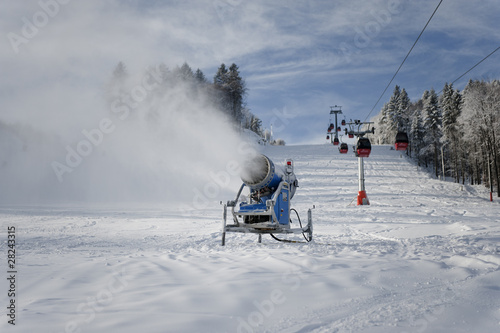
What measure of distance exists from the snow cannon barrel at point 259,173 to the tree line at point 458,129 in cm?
1670

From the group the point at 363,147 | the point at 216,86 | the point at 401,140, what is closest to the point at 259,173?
the point at 401,140

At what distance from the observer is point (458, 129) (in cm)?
3747

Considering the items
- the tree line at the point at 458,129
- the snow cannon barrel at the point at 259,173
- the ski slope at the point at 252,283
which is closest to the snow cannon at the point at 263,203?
the snow cannon barrel at the point at 259,173

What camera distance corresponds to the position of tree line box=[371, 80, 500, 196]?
30125 mm

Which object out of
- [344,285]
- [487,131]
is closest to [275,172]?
[344,285]

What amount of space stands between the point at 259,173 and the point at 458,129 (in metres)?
39.0

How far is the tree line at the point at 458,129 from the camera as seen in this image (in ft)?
98.8

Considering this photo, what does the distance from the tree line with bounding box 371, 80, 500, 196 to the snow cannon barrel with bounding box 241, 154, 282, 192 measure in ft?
54.8

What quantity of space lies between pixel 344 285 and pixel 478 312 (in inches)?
60.0

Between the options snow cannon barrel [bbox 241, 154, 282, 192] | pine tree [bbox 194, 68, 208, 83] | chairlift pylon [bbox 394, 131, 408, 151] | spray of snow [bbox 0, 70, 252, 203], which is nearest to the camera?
snow cannon barrel [bbox 241, 154, 282, 192]

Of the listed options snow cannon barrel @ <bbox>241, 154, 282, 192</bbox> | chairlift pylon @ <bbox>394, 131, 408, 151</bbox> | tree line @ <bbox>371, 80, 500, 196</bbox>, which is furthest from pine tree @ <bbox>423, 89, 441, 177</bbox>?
snow cannon barrel @ <bbox>241, 154, 282, 192</bbox>

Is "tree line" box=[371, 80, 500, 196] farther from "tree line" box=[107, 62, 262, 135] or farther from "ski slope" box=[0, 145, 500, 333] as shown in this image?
"tree line" box=[107, 62, 262, 135]

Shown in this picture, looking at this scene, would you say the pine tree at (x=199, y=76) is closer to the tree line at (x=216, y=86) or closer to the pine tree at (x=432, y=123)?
the tree line at (x=216, y=86)

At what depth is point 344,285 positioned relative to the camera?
14.2 feet
